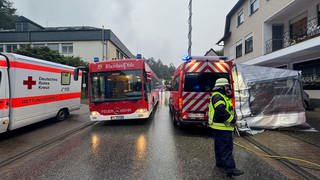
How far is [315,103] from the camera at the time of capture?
16.5 metres

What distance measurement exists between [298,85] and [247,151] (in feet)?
15.2

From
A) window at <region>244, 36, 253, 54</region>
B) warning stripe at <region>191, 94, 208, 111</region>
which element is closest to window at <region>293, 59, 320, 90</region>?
window at <region>244, 36, 253, 54</region>

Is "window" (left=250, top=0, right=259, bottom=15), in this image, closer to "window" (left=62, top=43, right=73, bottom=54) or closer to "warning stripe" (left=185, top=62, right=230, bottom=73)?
"warning stripe" (left=185, top=62, right=230, bottom=73)

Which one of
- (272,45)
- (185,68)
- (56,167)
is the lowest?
(56,167)

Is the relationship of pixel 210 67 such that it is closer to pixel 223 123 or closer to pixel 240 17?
pixel 223 123

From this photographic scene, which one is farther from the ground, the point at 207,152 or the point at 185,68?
the point at 185,68

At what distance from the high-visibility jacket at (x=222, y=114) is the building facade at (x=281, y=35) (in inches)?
390

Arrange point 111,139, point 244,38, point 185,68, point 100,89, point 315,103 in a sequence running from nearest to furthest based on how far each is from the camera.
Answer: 1. point 111,139
2. point 185,68
3. point 100,89
4. point 315,103
5. point 244,38

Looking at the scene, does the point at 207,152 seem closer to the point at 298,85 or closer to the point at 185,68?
the point at 185,68

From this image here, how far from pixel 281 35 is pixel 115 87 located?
15.1 m

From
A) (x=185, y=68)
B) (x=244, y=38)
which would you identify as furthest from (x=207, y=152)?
(x=244, y=38)

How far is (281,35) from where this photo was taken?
2150 cm

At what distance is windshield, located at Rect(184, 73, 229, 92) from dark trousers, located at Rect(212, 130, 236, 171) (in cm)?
429

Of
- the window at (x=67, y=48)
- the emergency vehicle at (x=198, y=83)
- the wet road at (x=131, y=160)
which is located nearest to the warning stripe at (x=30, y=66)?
the wet road at (x=131, y=160)
